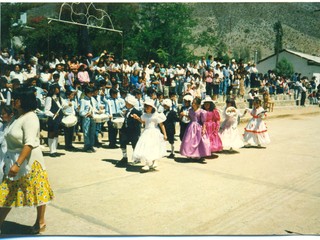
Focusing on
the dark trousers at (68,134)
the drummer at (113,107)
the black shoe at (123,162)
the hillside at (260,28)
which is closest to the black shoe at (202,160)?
the black shoe at (123,162)

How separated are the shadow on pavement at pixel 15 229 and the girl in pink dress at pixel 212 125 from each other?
531cm

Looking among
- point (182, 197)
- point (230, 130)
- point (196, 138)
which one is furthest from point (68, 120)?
point (230, 130)

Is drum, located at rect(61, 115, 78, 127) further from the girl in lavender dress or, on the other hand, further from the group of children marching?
the girl in lavender dress

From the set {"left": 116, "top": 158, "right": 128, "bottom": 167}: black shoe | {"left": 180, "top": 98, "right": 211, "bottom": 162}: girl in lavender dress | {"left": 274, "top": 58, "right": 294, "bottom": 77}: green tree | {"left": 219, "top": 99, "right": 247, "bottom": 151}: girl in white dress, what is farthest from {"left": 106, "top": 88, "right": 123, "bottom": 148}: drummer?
{"left": 274, "top": 58, "right": 294, "bottom": 77}: green tree

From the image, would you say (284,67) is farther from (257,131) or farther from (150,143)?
(150,143)

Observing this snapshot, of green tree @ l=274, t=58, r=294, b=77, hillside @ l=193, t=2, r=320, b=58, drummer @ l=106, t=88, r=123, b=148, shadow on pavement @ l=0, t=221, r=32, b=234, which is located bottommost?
shadow on pavement @ l=0, t=221, r=32, b=234

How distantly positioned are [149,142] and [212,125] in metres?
2.31

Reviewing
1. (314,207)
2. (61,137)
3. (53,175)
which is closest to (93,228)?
(53,175)

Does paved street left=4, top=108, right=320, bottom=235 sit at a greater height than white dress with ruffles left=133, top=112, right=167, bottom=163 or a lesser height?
lesser

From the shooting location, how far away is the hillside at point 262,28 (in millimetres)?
83250

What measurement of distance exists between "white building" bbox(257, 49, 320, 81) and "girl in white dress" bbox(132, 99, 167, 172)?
1657 inches

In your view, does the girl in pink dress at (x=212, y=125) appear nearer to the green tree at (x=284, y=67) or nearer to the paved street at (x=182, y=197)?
the paved street at (x=182, y=197)

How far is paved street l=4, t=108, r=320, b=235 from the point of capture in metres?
4.68

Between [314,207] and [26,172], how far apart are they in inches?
166
